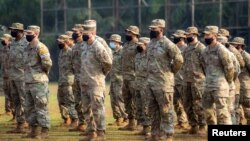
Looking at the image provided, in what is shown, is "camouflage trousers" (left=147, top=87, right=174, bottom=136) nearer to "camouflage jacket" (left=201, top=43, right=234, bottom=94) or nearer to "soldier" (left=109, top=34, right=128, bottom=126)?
"camouflage jacket" (left=201, top=43, right=234, bottom=94)

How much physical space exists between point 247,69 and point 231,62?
2.86m

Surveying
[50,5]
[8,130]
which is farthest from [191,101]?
[50,5]

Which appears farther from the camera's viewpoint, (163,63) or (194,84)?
(194,84)

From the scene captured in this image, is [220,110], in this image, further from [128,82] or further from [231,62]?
[128,82]

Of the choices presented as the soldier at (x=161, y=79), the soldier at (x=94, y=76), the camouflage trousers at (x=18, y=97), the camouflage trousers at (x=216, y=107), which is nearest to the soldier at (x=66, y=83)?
the camouflage trousers at (x=18, y=97)

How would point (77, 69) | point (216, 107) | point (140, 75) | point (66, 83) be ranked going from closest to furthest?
point (216, 107), point (140, 75), point (77, 69), point (66, 83)

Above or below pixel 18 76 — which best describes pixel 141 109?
below

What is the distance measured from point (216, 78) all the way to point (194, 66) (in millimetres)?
1930

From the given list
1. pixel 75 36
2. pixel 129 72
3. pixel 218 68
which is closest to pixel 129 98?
pixel 129 72

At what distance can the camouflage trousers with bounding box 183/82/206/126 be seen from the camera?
13.8m

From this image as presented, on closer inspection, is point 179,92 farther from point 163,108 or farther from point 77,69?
point 163,108

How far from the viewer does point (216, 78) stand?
476 inches

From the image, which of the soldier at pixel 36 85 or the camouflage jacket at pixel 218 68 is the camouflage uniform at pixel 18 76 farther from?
the camouflage jacket at pixel 218 68

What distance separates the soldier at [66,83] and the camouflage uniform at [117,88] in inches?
42.0
